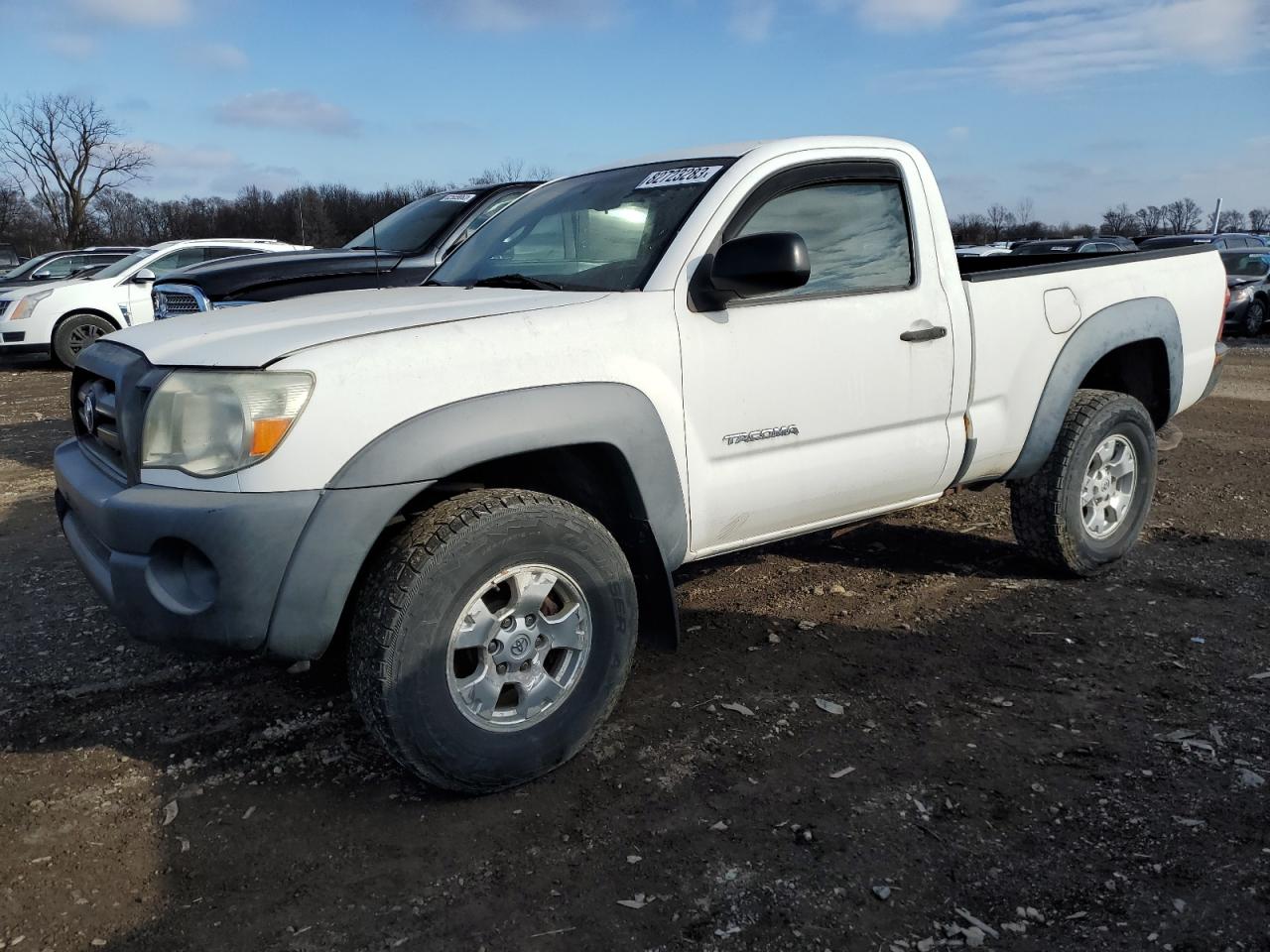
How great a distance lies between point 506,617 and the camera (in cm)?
281

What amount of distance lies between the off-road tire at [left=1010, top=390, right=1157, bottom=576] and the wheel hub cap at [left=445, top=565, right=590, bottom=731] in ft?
7.94

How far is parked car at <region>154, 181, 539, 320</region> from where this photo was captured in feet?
22.1

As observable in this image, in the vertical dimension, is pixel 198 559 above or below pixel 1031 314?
below

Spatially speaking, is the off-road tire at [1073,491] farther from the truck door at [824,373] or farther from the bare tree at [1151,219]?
the bare tree at [1151,219]

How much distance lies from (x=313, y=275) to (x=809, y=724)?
4.91 m

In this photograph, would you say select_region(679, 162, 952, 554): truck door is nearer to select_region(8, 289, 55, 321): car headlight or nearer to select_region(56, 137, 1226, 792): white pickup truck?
select_region(56, 137, 1226, 792): white pickup truck

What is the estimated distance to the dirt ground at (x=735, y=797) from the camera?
92.4 inches

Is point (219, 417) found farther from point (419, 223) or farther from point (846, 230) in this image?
point (419, 223)

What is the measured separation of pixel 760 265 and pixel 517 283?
94cm

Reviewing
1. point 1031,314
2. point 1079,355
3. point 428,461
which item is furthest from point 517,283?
point 1079,355

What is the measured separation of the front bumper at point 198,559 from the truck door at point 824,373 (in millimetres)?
1263

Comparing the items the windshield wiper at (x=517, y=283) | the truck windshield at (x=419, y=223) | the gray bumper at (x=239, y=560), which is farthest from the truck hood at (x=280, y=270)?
the gray bumper at (x=239, y=560)

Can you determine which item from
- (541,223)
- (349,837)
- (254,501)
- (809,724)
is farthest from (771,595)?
(254,501)

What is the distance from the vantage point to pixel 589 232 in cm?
358
